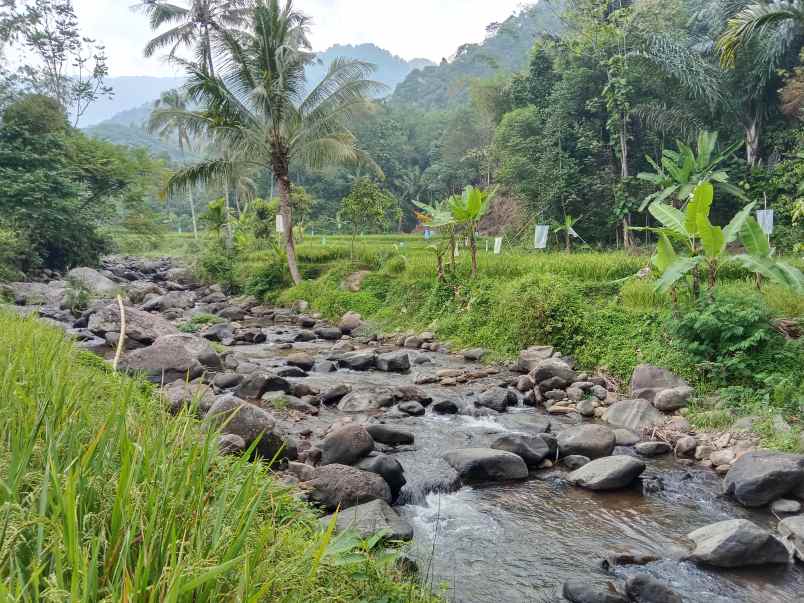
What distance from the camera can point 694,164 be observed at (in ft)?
50.6

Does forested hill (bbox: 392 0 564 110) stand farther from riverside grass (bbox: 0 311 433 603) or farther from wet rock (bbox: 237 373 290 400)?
riverside grass (bbox: 0 311 433 603)

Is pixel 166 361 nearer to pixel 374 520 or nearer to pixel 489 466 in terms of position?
pixel 489 466

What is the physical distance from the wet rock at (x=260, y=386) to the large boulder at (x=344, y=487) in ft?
11.4

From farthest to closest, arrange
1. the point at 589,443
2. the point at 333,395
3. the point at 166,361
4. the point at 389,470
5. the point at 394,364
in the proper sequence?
the point at 394,364 → the point at 166,361 → the point at 333,395 → the point at 589,443 → the point at 389,470

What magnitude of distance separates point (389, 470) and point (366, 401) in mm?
2894

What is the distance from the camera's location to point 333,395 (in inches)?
324

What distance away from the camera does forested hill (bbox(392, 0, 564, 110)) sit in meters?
61.3

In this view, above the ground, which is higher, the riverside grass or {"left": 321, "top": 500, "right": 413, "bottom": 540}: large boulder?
the riverside grass

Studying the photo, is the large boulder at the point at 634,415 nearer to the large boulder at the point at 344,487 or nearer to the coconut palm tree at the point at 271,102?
the large boulder at the point at 344,487

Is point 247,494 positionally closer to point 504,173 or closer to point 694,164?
point 694,164

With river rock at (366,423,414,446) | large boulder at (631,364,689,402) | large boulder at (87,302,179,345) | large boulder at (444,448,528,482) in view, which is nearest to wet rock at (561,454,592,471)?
large boulder at (444,448,528,482)

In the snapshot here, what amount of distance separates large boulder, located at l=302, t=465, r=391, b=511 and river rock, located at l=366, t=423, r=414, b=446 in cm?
150

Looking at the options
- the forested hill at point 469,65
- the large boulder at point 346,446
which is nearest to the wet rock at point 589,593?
the large boulder at point 346,446

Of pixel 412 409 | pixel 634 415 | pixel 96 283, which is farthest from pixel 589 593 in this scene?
pixel 96 283
